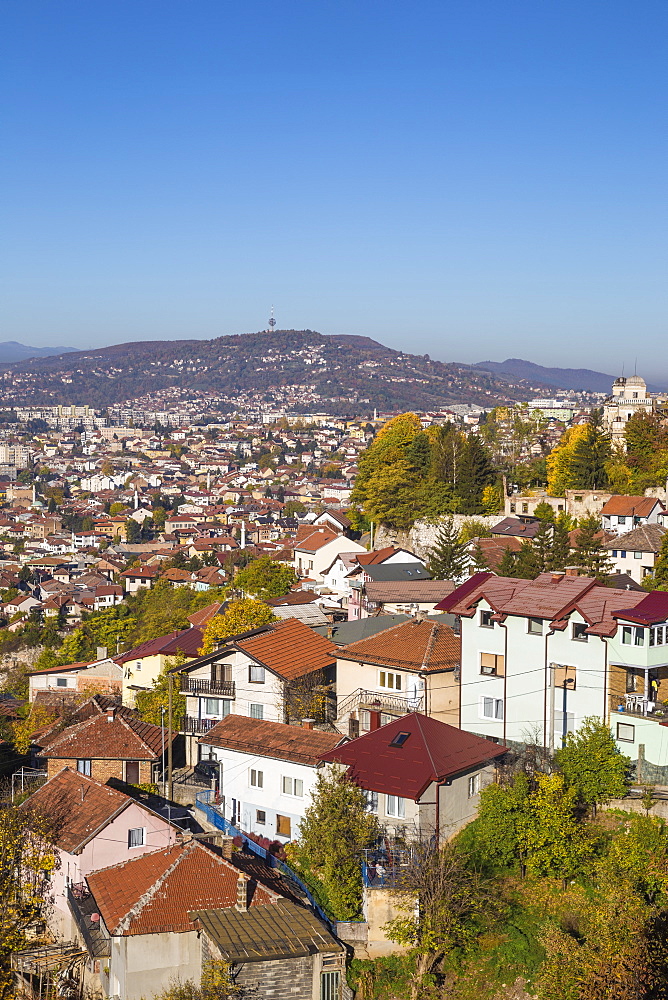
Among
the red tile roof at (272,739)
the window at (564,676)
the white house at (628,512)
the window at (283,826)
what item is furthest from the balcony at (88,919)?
the white house at (628,512)

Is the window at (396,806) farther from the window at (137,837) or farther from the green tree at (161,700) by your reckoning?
the green tree at (161,700)

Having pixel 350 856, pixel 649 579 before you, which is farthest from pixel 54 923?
pixel 649 579

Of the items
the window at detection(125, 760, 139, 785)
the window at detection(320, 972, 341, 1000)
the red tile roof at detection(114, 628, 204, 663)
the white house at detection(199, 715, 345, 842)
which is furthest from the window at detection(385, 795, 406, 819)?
the red tile roof at detection(114, 628, 204, 663)

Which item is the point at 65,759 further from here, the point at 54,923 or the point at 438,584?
the point at 438,584

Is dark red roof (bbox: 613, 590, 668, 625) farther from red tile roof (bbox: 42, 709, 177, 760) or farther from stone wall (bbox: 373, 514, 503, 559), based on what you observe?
stone wall (bbox: 373, 514, 503, 559)

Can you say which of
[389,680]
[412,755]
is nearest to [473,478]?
[389,680]

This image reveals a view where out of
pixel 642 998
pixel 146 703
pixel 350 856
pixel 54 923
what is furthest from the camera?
pixel 146 703

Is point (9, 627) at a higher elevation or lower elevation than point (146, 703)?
lower

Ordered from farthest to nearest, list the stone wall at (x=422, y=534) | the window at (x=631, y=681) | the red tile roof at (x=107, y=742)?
the stone wall at (x=422, y=534) → the red tile roof at (x=107, y=742) → the window at (x=631, y=681)
